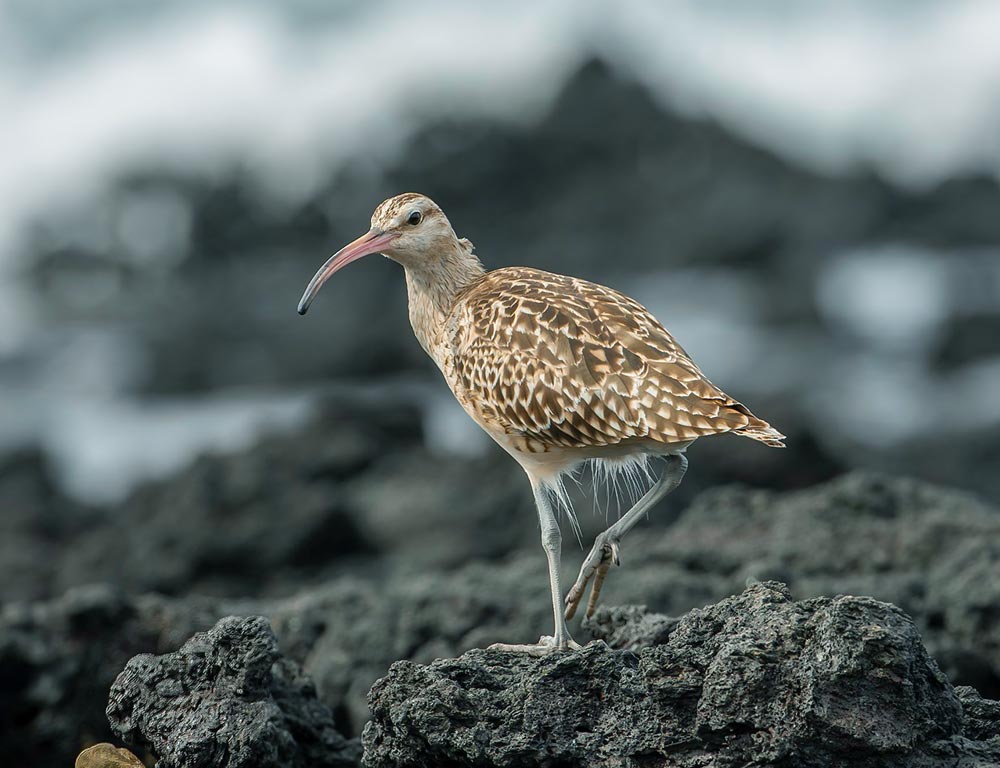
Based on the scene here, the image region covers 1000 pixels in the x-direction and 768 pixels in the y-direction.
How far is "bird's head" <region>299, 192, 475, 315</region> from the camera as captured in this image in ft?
27.0

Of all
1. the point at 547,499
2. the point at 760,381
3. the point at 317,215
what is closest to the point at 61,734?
the point at 547,499

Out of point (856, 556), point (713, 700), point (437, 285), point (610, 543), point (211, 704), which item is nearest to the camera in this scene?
point (713, 700)

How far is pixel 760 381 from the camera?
2522 centimetres

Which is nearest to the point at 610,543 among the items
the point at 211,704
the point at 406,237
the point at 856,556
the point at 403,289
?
the point at 211,704

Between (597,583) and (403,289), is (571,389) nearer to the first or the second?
(597,583)

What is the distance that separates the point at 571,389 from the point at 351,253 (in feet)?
5.89

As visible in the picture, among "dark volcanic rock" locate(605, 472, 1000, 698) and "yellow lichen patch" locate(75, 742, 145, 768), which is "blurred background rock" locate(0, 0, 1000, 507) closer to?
"dark volcanic rock" locate(605, 472, 1000, 698)

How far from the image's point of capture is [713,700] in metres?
5.21

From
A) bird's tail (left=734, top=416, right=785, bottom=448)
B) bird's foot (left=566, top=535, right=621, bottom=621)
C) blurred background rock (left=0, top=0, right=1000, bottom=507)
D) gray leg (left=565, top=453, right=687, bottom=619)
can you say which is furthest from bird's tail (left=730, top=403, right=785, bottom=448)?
blurred background rock (left=0, top=0, right=1000, bottom=507)

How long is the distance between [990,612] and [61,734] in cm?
567

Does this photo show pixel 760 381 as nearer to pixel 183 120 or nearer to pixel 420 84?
pixel 420 84

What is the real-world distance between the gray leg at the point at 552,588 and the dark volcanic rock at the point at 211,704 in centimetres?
108

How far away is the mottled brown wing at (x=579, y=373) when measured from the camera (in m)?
6.96

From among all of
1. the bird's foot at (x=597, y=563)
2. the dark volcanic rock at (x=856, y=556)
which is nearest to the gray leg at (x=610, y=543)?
the bird's foot at (x=597, y=563)
